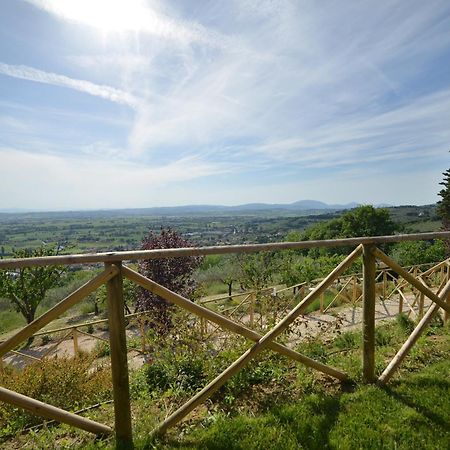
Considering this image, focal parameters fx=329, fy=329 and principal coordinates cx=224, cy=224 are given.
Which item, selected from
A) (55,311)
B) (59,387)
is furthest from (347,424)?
(59,387)

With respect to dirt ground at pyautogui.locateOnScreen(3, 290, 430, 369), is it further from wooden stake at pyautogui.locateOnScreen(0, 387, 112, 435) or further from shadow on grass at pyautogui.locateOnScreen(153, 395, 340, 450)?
wooden stake at pyautogui.locateOnScreen(0, 387, 112, 435)

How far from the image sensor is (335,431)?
222 centimetres

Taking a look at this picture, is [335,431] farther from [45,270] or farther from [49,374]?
[45,270]

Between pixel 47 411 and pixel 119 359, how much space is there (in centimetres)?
48

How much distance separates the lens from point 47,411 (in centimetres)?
196

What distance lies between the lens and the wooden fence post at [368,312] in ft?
9.31

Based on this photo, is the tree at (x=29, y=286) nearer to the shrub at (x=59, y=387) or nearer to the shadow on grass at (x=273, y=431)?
the shrub at (x=59, y=387)

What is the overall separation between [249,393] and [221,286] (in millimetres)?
29225

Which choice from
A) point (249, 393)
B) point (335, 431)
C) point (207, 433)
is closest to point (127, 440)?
point (207, 433)

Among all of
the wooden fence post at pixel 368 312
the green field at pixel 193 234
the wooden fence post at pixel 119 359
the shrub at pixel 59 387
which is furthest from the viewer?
the green field at pixel 193 234

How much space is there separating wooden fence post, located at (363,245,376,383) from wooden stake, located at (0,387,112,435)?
214cm

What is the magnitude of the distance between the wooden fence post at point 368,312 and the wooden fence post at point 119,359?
2005 mm

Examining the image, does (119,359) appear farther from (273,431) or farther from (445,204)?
(445,204)

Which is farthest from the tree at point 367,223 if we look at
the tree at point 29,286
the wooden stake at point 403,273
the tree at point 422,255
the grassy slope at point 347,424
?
the grassy slope at point 347,424
